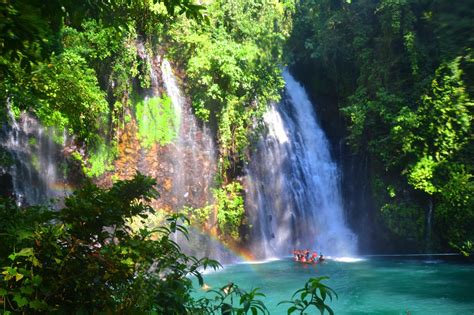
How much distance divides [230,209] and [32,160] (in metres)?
7.06

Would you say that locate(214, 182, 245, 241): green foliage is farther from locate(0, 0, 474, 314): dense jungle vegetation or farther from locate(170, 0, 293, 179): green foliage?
locate(170, 0, 293, 179): green foliage

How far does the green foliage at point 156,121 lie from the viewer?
14.4 meters

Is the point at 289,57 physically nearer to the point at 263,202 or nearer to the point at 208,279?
the point at 263,202

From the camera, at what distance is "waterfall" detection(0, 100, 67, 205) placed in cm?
1172

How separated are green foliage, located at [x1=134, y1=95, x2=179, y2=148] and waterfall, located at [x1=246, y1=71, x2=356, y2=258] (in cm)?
390

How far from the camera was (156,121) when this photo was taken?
1462cm

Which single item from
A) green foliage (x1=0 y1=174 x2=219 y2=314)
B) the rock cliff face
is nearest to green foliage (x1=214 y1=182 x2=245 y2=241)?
the rock cliff face

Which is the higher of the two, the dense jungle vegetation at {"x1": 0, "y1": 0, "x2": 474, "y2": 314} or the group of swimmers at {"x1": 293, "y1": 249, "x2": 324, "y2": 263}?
the dense jungle vegetation at {"x1": 0, "y1": 0, "x2": 474, "y2": 314}

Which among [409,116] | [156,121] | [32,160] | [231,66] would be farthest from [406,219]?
[32,160]

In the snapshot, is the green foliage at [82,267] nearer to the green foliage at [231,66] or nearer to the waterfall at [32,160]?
the waterfall at [32,160]

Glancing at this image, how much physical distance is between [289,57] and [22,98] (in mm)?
16515

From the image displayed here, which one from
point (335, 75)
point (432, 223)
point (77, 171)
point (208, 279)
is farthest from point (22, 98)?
point (335, 75)

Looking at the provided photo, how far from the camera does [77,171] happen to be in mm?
13031

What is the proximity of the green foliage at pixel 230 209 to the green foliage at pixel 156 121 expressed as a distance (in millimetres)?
2827
